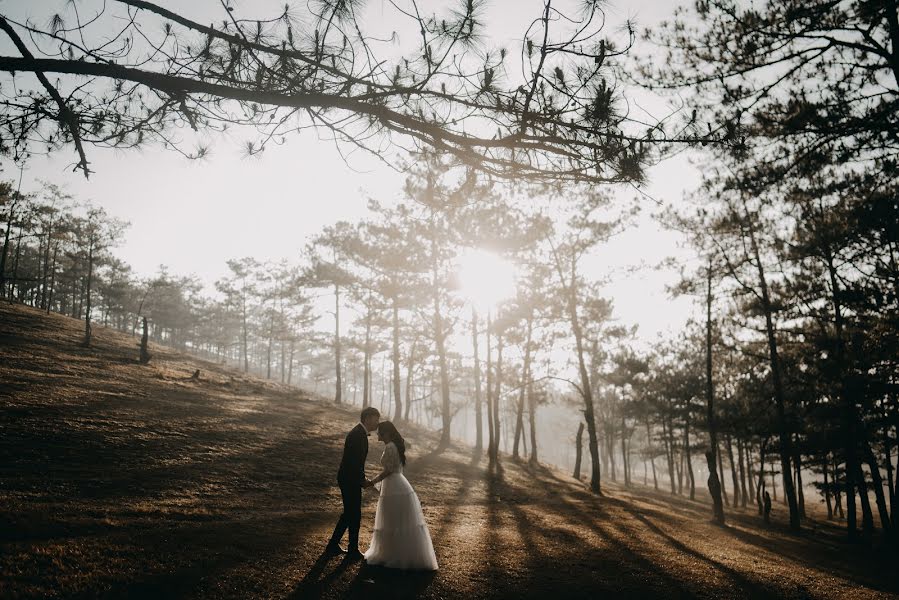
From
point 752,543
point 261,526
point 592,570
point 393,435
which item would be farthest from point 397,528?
point 752,543

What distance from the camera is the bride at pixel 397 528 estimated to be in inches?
202

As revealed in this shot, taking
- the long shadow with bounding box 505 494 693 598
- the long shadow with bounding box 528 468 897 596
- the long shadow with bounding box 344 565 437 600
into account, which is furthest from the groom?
the long shadow with bounding box 528 468 897 596

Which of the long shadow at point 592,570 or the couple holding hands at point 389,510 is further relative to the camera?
the long shadow at point 592,570

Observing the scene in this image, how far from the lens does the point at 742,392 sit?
1094 inches

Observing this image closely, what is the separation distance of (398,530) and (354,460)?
102 centimetres

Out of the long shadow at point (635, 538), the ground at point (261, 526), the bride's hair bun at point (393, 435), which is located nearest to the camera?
the ground at point (261, 526)

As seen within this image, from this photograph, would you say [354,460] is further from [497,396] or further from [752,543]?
[497,396]

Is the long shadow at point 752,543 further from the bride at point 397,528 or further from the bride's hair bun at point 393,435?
the bride's hair bun at point 393,435

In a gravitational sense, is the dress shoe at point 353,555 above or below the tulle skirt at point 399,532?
below

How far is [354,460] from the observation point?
5.43m

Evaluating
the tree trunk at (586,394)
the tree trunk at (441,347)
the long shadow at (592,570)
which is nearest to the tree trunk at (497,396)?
the tree trunk at (441,347)

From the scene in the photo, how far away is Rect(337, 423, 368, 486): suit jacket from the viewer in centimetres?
539

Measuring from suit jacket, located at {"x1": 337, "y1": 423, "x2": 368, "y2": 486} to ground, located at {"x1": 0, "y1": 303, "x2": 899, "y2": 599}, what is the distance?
3.48ft

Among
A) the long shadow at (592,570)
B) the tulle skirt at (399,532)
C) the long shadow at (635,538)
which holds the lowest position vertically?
the long shadow at (635,538)
